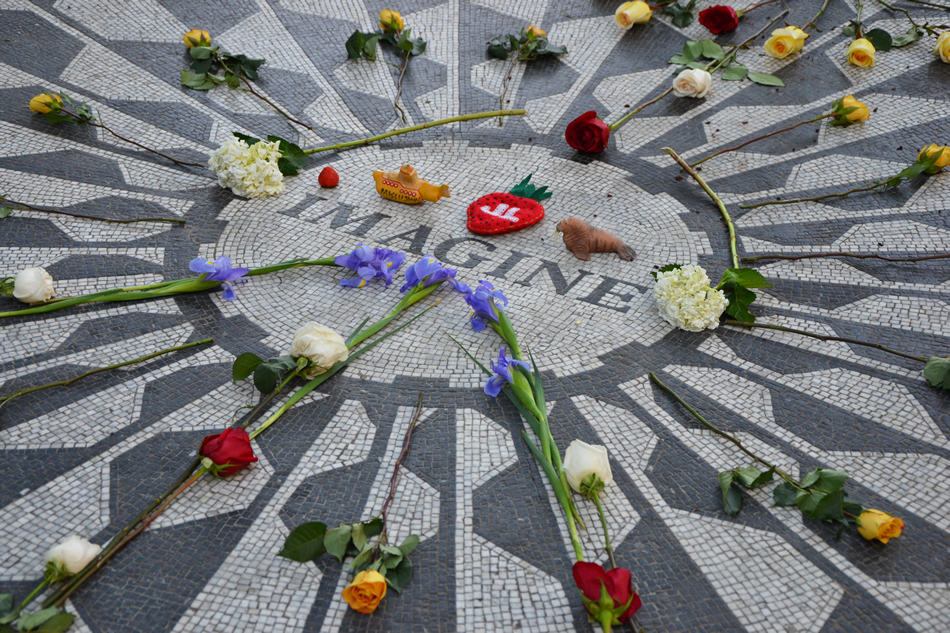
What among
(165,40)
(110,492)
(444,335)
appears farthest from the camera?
(165,40)

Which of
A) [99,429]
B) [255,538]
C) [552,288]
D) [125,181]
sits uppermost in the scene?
[125,181]

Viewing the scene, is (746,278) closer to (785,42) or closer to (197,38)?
(785,42)

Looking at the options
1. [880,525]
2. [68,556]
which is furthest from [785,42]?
[68,556]

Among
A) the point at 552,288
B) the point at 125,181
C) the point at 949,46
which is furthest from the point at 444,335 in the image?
the point at 949,46

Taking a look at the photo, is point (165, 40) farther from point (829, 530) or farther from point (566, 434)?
point (829, 530)

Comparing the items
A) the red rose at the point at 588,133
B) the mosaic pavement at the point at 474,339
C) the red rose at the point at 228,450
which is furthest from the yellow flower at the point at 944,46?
the red rose at the point at 228,450

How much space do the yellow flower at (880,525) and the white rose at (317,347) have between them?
8.46 feet

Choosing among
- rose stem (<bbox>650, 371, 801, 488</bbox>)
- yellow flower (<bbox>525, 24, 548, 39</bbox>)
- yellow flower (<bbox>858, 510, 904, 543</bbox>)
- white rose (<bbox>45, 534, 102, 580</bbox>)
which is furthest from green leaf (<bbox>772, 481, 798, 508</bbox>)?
yellow flower (<bbox>525, 24, 548, 39</bbox>)

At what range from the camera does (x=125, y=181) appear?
514cm

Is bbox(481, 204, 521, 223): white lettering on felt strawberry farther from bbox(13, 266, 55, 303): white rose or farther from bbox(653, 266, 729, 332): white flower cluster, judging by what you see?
bbox(13, 266, 55, 303): white rose

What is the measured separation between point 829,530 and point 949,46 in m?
4.84

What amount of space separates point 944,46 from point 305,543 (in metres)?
6.41

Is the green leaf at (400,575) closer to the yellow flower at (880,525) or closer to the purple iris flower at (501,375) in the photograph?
the purple iris flower at (501,375)

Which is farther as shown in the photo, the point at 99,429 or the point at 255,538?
the point at 99,429
